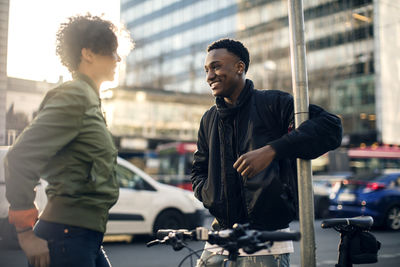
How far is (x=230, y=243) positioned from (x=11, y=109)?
7.76 metres

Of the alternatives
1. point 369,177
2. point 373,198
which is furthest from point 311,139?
point 369,177

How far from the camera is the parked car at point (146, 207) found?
8.80m

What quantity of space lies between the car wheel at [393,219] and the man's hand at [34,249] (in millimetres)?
11072

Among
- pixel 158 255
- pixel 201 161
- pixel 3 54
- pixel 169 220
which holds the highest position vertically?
pixel 3 54

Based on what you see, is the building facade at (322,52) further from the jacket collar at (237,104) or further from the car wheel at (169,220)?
the jacket collar at (237,104)

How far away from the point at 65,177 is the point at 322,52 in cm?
4484

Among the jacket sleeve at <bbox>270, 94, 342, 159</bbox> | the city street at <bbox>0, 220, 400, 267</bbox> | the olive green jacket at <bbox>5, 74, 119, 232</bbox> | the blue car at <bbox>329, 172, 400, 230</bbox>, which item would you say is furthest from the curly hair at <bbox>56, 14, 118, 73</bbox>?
the blue car at <bbox>329, 172, 400, 230</bbox>

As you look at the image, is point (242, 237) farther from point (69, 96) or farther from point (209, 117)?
point (209, 117)

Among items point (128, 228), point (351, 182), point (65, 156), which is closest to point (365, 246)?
point (65, 156)

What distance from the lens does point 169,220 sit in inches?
368

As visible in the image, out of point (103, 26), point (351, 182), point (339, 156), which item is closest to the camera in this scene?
point (103, 26)

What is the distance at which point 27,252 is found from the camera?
185 cm

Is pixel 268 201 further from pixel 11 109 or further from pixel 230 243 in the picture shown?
pixel 11 109

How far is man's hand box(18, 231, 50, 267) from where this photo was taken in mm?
1839
